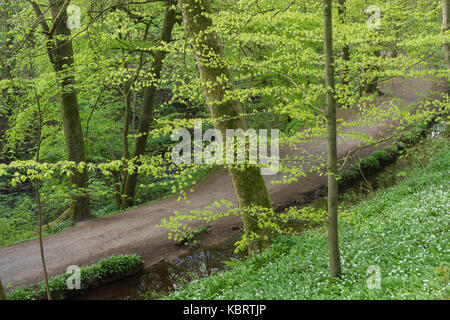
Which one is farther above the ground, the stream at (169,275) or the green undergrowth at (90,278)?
the green undergrowth at (90,278)

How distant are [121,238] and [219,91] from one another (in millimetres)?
5622

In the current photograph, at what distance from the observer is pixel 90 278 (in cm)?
746

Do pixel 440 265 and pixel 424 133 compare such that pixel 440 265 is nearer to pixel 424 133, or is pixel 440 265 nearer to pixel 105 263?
pixel 105 263

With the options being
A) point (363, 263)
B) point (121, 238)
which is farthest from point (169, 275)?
point (363, 263)

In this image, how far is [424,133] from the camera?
13.7 metres

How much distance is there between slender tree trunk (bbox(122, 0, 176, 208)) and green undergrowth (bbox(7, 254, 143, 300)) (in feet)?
14.5

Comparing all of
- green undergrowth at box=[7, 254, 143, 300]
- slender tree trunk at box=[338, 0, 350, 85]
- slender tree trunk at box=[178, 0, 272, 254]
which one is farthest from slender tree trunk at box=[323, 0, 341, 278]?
green undergrowth at box=[7, 254, 143, 300]

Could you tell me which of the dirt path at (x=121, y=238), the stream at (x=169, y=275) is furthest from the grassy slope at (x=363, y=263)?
the dirt path at (x=121, y=238)

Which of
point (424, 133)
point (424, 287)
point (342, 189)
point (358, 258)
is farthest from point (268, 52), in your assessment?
point (424, 287)

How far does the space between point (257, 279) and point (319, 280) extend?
4.05 ft

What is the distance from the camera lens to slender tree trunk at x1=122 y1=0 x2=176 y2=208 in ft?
37.5

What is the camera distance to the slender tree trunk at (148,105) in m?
11.4

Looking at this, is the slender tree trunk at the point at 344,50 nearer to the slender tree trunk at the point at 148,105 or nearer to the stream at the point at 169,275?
the stream at the point at 169,275

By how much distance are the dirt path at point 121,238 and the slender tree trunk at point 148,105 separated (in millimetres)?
1685
